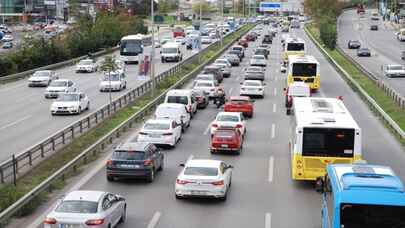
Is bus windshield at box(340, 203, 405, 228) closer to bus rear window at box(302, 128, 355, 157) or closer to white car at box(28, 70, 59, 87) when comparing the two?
bus rear window at box(302, 128, 355, 157)

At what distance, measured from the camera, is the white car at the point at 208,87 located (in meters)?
49.5

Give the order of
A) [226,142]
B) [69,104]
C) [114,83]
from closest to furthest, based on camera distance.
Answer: [226,142] < [69,104] < [114,83]

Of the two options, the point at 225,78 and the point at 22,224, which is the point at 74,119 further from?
the point at 225,78

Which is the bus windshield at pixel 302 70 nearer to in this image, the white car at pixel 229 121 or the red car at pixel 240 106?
the red car at pixel 240 106

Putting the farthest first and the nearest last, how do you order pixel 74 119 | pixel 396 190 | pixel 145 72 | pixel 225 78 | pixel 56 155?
pixel 225 78
pixel 145 72
pixel 74 119
pixel 56 155
pixel 396 190

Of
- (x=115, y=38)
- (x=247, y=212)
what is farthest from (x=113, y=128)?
(x=115, y=38)

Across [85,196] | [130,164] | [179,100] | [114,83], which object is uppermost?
[85,196]

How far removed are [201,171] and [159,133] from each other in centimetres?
935

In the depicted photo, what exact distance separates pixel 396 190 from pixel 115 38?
321ft

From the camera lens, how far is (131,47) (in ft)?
273

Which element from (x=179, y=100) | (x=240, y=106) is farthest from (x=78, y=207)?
(x=240, y=106)

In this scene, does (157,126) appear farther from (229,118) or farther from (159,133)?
(229,118)

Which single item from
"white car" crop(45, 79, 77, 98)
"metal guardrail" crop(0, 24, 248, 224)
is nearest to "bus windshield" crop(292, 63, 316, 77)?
"metal guardrail" crop(0, 24, 248, 224)

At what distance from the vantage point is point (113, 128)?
36.1 metres
